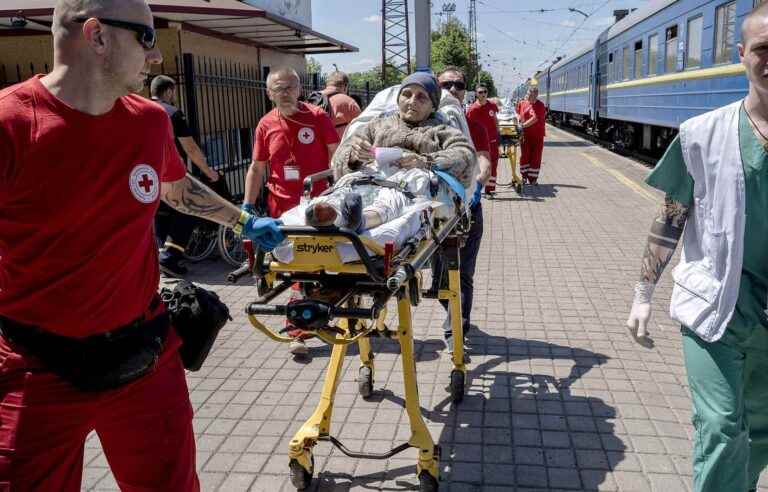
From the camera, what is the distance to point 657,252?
2738mm

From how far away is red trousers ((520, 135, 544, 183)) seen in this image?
13328 millimetres

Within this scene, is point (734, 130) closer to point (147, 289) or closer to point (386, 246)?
point (386, 246)

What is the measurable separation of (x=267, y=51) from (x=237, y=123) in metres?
4.70

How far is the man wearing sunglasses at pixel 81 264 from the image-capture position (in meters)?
1.94

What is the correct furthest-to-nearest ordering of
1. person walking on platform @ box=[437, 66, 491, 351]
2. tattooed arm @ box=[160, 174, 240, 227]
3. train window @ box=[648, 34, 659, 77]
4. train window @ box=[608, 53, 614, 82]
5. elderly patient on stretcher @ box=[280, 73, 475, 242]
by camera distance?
1. train window @ box=[608, 53, 614, 82]
2. train window @ box=[648, 34, 659, 77]
3. person walking on platform @ box=[437, 66, 491, 351]
4. elderly patient on stretcher @ box=[280, 73, 475, 242]
5. tattooed arm @ box=[160, 174, 240, 227]

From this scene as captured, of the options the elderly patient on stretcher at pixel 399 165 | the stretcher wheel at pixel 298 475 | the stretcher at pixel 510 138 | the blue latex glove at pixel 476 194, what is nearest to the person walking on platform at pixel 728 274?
the elderly patient on stretcher at pixel 399 165

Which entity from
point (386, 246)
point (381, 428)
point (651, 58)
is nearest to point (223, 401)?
point (381, 428)

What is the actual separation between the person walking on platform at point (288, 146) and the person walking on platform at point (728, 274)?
3378mm

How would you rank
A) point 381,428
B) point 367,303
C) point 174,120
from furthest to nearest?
point 174,120
point 367,303
point 381,428

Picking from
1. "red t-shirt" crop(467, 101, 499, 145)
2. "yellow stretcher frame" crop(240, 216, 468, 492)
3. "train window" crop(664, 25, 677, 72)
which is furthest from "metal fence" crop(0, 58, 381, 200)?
"train window" crop(664, 25, 677, 72)

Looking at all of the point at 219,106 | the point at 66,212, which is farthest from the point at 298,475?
the point at 219,106

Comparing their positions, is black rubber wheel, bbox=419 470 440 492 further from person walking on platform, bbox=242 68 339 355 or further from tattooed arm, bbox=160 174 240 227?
person walking on platform, bbox=242 68 339 355

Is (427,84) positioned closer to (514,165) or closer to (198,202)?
(198,202)

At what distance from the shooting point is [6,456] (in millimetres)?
1896
